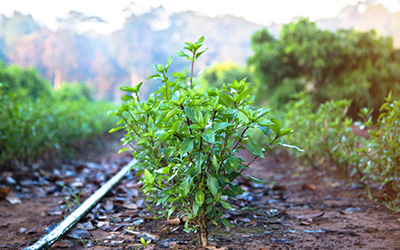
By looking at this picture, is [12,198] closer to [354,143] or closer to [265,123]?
[265,123]

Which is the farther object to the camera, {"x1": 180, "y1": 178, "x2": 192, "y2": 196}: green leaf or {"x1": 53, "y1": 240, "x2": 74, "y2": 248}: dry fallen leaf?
{"x1": 53, "y1": 240, "x2": 74, "y2": 248}: dry fallen leaf

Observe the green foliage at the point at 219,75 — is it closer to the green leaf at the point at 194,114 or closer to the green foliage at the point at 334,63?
the green foliage at the point at 334,63

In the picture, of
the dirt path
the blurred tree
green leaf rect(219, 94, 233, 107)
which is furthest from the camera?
the blurred tree

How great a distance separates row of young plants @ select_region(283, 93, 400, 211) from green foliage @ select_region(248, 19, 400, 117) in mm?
3439

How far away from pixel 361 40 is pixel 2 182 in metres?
9.19

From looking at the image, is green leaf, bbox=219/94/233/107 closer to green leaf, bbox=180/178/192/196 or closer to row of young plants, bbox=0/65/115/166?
green leaf, bbox=180/178/192/196

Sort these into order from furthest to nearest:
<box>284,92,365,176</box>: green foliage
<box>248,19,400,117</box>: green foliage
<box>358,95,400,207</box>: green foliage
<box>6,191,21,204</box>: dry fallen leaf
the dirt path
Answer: <box>248,19,400,117</box>: green foliage
<box>284,92,365,176</box>: green foliage
<box>6,191,21,204</box>: dry fallen leaf
<box>358,95,400,207</box>: green foliage
the dirt path

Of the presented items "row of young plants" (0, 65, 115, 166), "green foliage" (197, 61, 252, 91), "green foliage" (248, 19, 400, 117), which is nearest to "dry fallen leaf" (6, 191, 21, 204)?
"row of young plants" (0, 65, 115, 166)

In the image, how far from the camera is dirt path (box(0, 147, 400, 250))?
2027mm

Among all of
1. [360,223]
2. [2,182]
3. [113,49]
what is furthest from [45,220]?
[113,49]

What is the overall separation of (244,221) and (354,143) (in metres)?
1.90

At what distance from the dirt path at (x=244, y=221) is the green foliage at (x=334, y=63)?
5544 mm

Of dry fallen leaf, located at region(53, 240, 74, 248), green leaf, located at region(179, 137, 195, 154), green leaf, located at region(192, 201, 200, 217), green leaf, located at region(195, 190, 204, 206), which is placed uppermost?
green leaf, located at region(179, 137, 195, 154)

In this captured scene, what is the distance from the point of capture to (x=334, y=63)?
29.5 feet
